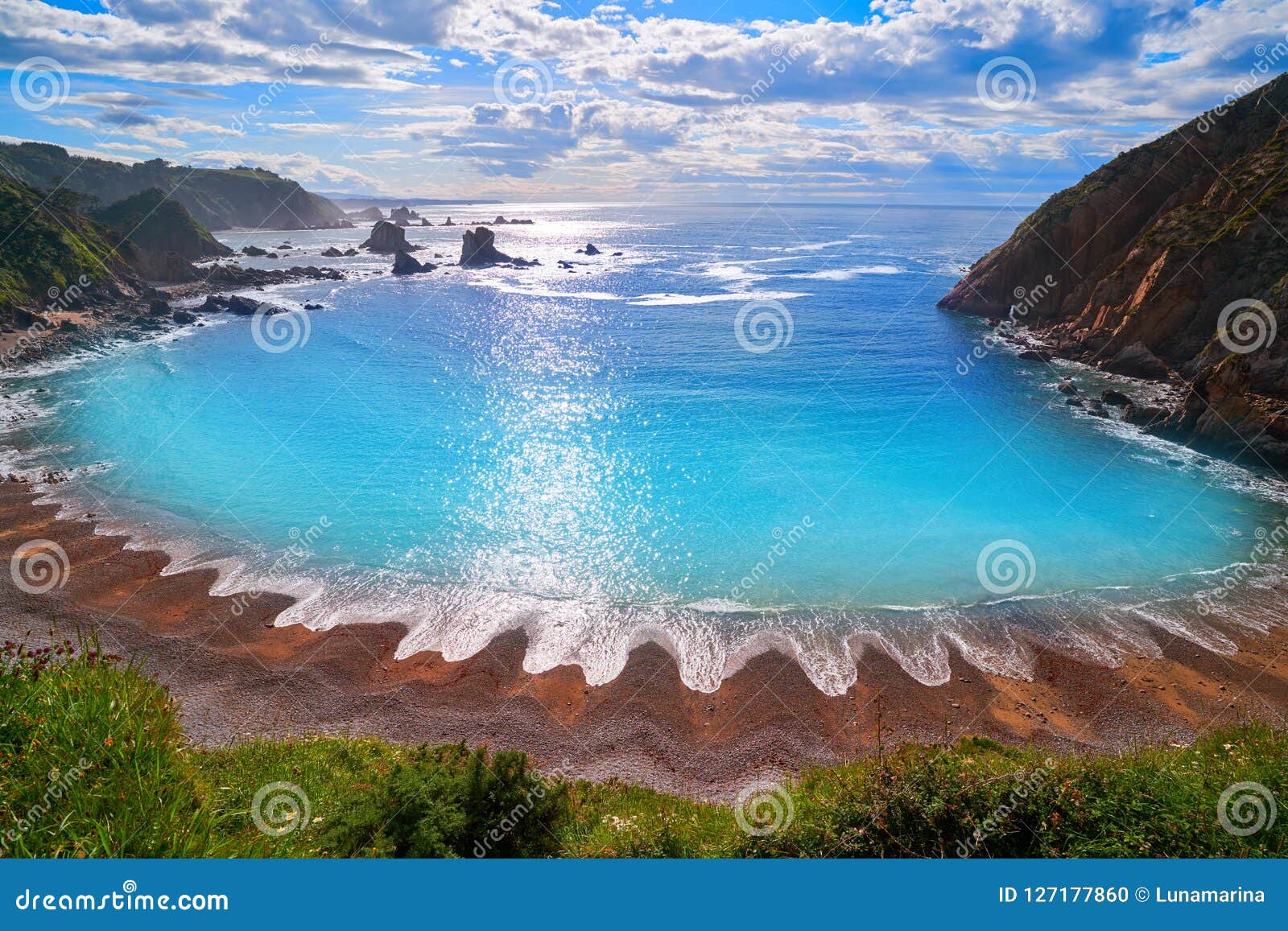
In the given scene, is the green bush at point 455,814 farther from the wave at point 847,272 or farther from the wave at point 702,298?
the wave at point 847,272

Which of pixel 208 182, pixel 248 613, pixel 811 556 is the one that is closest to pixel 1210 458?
pixel 811 556

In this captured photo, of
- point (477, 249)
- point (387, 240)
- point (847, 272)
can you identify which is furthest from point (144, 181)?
point (847, 272)

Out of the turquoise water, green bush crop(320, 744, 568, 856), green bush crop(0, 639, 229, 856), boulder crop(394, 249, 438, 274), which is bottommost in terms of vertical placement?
the turquoise water

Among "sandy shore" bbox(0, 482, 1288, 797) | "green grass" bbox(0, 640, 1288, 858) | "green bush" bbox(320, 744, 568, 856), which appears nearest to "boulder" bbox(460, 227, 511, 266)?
"sandy shore" bbox(0, 482, 1288, 797)

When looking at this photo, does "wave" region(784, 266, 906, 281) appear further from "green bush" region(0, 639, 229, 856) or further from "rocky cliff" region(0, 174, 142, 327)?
"green bush" region(0, 639, 229, 856)

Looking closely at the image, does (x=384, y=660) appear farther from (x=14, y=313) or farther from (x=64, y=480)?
(x=14, y=313)
